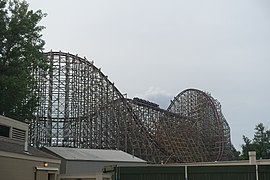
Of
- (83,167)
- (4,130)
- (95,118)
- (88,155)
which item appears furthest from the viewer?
(95,118)

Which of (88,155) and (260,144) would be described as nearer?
(88,155)

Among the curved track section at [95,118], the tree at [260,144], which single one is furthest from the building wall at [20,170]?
the tree at [260,144]

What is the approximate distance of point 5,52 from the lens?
1313 inches

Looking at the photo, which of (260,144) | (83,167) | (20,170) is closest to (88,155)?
(83,167)

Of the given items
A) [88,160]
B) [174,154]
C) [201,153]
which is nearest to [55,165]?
[88,160]

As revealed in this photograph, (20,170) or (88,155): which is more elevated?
(88,155)

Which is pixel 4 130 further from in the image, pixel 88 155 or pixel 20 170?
pixel 88 155

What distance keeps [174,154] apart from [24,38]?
2244cm

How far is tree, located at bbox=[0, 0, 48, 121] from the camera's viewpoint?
1264 inches

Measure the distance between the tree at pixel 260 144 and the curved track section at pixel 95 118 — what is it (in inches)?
493

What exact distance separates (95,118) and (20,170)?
77.6 ft

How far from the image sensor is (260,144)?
60781mm

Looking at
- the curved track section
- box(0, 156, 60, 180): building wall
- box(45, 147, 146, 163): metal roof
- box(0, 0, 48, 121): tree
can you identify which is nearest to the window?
box(0, 156, 60, 180): building wall

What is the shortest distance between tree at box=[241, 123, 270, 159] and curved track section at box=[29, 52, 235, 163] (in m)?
12.5
